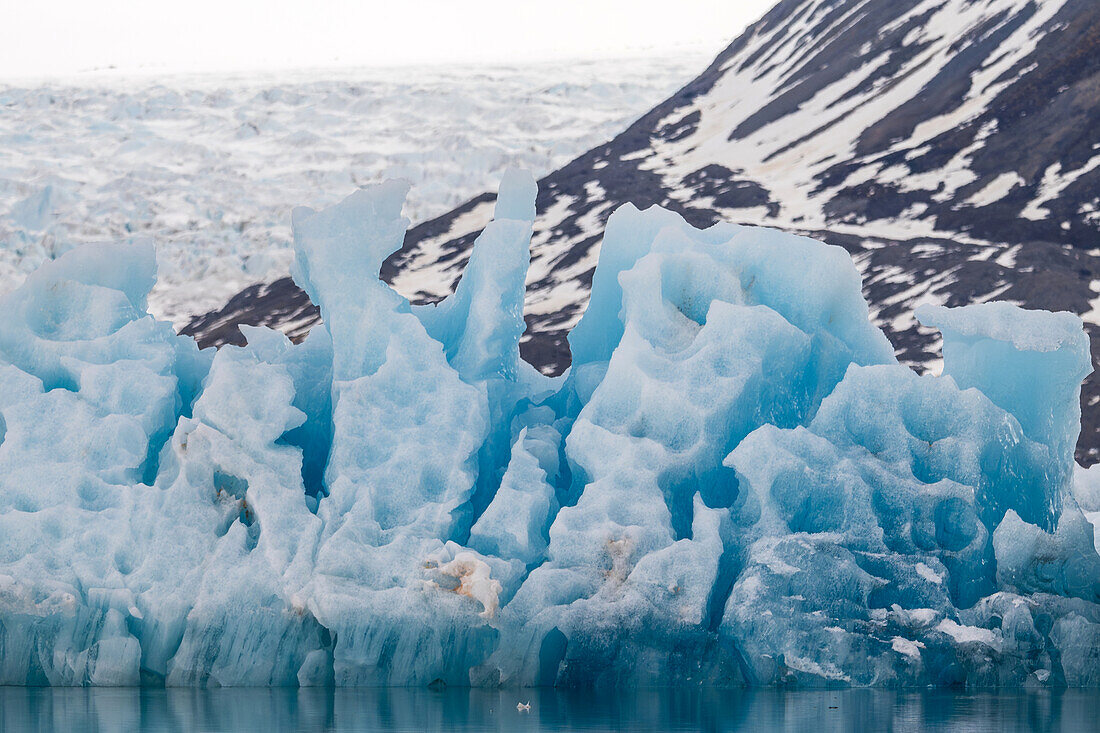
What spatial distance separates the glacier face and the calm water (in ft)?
1.09

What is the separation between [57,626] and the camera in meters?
13.6

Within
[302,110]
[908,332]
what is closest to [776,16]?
[302,110]

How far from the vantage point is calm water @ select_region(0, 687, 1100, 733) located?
11.1m

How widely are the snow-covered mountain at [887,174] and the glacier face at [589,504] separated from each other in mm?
21809

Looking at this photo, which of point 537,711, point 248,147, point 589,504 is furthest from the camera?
point 248,147

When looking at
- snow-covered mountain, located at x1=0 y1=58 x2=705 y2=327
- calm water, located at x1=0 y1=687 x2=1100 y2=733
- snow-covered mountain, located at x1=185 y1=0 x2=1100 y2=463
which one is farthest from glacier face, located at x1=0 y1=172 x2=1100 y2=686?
snow-covered mountain, located at x1=0 y1=58 x2=705 y2=327

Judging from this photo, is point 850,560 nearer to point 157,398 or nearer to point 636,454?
point 636,454

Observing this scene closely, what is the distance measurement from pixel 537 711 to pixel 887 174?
47.4 metres

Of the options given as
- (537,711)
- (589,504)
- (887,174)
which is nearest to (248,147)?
(887,174)

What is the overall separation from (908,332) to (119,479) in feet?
96.8

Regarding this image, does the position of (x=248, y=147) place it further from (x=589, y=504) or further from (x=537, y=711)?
(x=537, y=711)

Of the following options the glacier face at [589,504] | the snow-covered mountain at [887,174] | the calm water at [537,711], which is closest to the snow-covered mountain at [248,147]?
the snow-covered mountain at [887,174]

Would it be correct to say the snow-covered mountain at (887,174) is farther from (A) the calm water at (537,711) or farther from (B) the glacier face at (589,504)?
(A) the calm water at (537,711)

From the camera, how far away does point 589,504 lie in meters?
13.5
